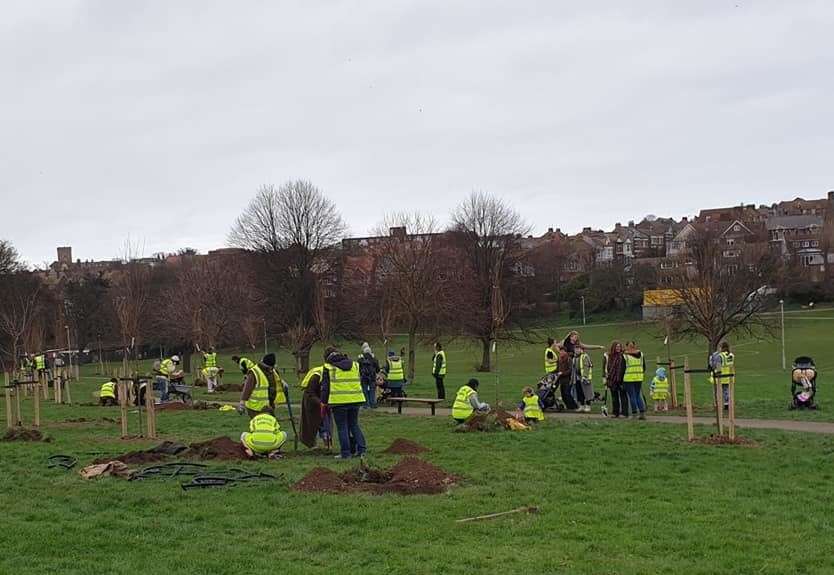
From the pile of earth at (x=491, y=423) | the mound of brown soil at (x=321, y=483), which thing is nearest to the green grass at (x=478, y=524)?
the mound of brown soil at (x=321, y=483)

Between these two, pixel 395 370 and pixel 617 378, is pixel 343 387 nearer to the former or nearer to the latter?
pixel 617 378

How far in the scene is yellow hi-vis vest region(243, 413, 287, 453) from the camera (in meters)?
14.4

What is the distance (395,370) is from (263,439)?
39.2ft

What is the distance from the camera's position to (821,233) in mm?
116250

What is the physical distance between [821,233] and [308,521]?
392ft

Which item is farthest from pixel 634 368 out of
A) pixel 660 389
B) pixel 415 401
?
pixel 415 401

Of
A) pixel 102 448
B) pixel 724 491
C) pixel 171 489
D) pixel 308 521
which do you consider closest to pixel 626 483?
pixel 724 491

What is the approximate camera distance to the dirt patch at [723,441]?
15156 mm

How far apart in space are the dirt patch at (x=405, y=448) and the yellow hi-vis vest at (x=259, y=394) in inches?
89.5

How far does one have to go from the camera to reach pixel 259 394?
15.5m

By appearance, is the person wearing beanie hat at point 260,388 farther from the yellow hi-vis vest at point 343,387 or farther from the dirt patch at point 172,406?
the dirt patch at point 172,406

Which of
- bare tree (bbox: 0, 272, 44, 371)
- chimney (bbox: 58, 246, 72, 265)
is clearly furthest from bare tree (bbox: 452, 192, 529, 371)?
chimney (bbox: 58, 246, 72, 265)

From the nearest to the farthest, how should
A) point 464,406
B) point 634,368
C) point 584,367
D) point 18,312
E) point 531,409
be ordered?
point 464,406
point 531,409
point 634,368
point 584,367
point 18,312

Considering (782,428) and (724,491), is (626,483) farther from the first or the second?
(782,428)
